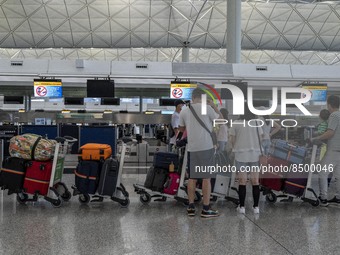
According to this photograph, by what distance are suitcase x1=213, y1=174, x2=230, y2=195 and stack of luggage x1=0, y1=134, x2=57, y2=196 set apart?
291cm

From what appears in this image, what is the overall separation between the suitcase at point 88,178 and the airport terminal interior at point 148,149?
0.02 metres

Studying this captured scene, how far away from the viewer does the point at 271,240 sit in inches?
191

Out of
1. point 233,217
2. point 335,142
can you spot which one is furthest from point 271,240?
→ point 335,142

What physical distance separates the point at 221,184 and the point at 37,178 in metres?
3.18

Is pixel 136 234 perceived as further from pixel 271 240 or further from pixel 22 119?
pixel 22 119

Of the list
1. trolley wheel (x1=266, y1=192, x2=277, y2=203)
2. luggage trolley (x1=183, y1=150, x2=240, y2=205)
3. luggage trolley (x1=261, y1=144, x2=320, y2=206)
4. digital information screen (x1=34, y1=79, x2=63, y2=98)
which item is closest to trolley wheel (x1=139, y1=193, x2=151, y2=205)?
luggage trolley (x1=183, y1=150, x2=240, y2=205)

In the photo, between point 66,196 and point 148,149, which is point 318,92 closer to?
point 148,149

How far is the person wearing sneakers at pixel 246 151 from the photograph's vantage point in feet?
21.4

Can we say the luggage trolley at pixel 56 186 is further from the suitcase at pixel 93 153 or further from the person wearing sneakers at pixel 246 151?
the person wearing sneakers at pixel 246 151

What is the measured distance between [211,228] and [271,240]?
A: 887 mm

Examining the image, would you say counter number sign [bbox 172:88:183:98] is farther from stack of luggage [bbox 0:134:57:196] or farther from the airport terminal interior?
stack of luggage [bbox 0:134:57:196]

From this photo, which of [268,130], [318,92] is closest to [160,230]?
[268,130]

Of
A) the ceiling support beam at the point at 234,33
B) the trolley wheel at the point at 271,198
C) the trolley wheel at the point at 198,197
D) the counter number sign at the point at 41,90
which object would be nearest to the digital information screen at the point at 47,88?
the counter number sign at the point at 41,90

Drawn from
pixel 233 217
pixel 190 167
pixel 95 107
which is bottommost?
pixel 233 217
